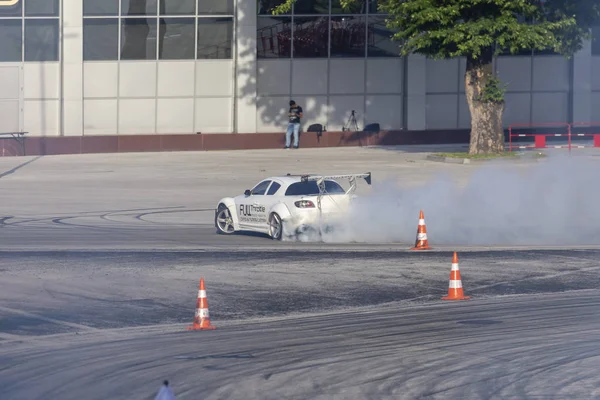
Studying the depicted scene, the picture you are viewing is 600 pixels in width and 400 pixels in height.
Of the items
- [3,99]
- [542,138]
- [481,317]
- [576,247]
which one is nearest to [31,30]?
[3,99]

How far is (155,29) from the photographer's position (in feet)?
134

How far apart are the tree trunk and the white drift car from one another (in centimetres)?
1546

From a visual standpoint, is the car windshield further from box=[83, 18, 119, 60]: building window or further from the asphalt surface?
box=[83, 18, 119, 60]: building window

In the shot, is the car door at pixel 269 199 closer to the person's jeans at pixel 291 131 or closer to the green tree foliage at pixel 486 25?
the green tree foliage at pixel 486 25

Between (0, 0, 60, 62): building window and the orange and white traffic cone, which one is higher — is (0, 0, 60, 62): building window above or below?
above

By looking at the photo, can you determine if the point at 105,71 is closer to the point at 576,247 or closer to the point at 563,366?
the point at 576,247

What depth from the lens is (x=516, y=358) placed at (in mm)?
9492

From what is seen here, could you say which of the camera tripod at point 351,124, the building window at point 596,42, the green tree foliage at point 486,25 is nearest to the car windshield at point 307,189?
the green tree foliage at point 486,25

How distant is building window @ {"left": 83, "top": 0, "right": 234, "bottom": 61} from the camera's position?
40438 millimetres

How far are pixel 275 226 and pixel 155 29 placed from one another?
23.2 meters

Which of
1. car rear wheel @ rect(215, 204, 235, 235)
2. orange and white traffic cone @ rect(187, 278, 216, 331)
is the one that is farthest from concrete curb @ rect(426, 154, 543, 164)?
orange and white traffic cone @ rect(187, 278, 216, 331)

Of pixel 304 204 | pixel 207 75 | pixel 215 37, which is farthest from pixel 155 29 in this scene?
pixel 304 204

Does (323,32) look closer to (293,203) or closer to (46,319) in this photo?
(293,203)

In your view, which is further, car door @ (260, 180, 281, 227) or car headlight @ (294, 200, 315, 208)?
car door @ (260, 180, 281, 227)
